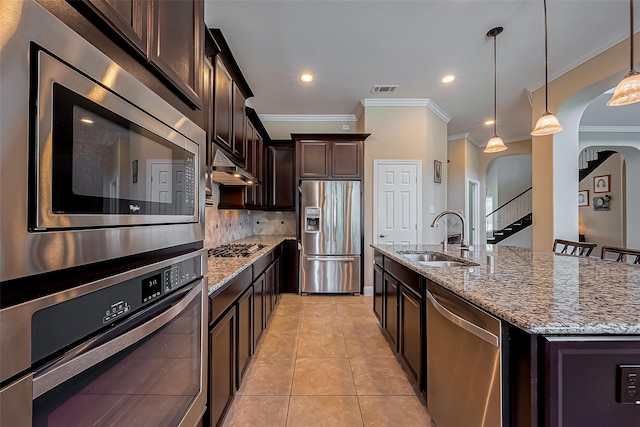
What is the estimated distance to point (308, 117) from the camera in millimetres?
4984

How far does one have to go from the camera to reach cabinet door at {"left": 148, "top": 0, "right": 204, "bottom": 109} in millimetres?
858

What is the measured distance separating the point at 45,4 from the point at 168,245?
1.93ft

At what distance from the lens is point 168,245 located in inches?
33.5

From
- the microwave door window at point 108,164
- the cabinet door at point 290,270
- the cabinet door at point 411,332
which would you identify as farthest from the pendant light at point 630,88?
the cabinet door at point 290,270

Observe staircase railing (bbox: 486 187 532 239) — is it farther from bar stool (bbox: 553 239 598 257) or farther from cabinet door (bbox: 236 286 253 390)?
cabinet door (bbox: 236 286 253 390)

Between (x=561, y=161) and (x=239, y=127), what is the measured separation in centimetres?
395

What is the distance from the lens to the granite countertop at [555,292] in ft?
2.75

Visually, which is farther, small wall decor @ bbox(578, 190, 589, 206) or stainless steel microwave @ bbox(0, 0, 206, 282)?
small wall decor @ bbox(578, 190, 589, 206)

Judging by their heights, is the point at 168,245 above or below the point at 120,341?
above

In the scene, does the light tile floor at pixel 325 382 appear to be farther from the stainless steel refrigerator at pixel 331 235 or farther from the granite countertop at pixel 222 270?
the stainless steel refrigerator at pixel 331 235

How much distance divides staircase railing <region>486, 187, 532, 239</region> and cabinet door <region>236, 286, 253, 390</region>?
30.7 ft

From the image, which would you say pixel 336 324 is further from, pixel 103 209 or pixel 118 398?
pixel 103 209

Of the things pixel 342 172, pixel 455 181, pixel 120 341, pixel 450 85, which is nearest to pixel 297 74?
pixel 342 172

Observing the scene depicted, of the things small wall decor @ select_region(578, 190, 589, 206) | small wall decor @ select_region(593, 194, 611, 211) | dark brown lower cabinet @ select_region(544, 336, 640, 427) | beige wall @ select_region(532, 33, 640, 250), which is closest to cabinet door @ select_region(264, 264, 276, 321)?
dark brown lower cabinet @ select_region(544, 336, 640, 427)
